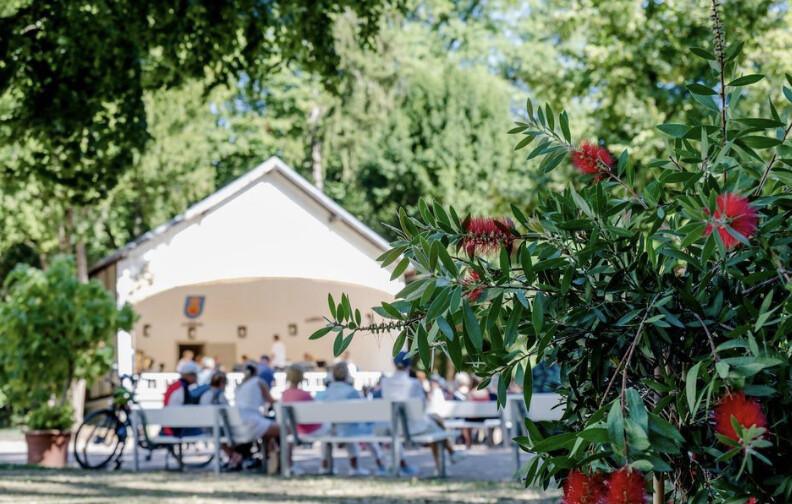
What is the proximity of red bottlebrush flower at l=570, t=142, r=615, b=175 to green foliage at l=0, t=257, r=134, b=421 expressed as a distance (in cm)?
1510

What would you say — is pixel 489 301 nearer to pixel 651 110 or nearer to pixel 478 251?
pixel 478 251

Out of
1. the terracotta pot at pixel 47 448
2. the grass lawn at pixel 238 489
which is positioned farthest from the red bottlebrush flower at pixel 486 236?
the terracotta pot at pixel 47 448

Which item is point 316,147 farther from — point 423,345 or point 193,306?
point 423,345

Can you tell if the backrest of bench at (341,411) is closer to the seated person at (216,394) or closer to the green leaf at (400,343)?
the seated person at (216,394)

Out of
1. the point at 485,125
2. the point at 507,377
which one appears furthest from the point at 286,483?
the point at 485,125

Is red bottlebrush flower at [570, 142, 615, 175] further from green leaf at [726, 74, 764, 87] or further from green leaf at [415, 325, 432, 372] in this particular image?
green leaf at [415, 325, 432, 372]

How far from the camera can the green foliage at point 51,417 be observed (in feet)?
56.0

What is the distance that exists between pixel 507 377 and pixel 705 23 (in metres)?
16.1

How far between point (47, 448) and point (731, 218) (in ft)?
52.8

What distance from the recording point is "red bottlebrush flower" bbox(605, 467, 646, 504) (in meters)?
2.21

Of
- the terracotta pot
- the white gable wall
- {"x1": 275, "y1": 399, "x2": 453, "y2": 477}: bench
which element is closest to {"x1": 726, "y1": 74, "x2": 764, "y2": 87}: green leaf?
{"x1": 275, "y1": 399, "x2": 453, "y2": 477}: bench

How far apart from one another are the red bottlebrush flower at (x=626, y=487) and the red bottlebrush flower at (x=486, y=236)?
71 centimetres

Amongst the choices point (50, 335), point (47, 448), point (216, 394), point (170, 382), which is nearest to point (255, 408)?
point (216, 394)

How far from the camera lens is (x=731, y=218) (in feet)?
7.57
